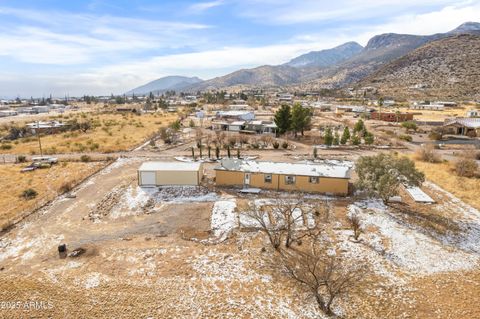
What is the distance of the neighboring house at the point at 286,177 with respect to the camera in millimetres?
27812

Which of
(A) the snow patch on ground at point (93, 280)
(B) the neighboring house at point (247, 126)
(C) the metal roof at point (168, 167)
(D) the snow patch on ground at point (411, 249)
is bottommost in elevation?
(D) the snow patch on ground at point (411, 249)

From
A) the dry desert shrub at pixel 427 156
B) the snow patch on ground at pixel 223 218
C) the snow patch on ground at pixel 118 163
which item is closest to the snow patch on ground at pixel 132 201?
the snow patch on ground at pixel 223 218

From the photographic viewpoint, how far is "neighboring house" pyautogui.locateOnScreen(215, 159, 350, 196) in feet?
91.2

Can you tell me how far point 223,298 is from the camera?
1473 cm

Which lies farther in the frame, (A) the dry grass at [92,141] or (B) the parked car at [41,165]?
(A) the dry grass at [92,141]

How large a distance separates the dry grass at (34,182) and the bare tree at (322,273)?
20744 millimetres

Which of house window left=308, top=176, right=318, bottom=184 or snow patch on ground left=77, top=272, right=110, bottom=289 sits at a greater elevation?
house window left=308, top=176, right=318, bottom=184

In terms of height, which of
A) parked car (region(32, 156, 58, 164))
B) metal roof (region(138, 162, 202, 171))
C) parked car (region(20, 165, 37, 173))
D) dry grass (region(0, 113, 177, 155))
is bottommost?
parked car (region(20, 165, 37, 173))

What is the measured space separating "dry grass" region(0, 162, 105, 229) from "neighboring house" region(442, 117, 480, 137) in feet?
205

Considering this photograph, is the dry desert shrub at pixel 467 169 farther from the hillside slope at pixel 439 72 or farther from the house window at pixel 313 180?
the hillside slope at pixel 439 72

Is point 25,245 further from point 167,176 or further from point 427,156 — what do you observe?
point 427,156

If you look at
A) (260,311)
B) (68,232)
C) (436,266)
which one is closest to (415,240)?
(436,266)

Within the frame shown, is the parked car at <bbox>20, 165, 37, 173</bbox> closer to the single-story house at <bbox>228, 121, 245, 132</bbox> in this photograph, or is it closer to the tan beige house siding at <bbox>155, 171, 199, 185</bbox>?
the tan beige house siding at <bbox>155, 171, 199, 185</bbox>

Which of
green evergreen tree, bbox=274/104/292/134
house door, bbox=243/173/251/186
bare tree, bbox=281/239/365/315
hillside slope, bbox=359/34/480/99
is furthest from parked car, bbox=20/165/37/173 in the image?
hillside slope, bbox=359/34/480/99
